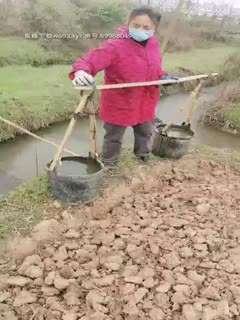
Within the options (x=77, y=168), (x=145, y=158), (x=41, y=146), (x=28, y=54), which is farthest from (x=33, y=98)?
(x=77, y=168)

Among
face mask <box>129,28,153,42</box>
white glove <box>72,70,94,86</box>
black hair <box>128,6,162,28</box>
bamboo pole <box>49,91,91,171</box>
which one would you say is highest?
black hair <box>128,6,162,28</box>

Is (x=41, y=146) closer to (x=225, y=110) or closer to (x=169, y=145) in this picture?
(x=169, y=145)

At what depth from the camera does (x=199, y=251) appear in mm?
2797

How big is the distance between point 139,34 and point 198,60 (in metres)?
8.43

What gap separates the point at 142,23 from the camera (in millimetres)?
3213

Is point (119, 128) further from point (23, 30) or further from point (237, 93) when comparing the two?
→ point (23, 30)

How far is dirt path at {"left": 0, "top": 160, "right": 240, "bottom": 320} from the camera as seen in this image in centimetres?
231

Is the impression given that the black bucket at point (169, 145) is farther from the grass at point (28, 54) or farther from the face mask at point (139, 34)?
the grass at point (28, 54)

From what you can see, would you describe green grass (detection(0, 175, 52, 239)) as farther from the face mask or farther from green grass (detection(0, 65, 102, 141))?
green grass (detection(0, 65, 102, 141))

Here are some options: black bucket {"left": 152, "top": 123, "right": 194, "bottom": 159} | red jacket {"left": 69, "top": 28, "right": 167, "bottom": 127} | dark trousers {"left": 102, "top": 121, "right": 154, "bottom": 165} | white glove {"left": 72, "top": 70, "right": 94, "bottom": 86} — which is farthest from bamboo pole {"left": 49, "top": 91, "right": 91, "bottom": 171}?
black bucket {"left": 152, "top": 123, "right": 194, "bottom": 159}

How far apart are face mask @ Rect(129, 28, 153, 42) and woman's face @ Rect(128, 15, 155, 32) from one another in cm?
2

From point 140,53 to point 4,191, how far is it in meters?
2.03

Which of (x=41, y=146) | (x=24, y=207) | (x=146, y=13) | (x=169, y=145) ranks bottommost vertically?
(x=41, y=146)

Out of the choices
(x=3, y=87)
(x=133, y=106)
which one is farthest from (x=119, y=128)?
(x=3, y=87)
